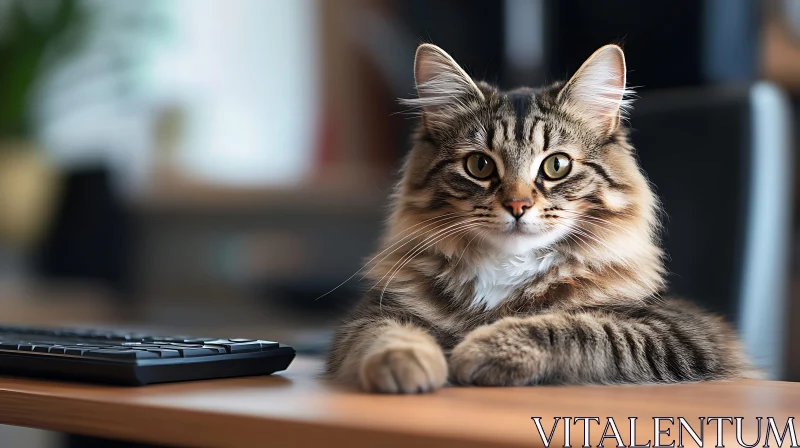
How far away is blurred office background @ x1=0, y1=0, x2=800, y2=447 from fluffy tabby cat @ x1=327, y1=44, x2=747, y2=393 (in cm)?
156

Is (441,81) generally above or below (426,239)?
above

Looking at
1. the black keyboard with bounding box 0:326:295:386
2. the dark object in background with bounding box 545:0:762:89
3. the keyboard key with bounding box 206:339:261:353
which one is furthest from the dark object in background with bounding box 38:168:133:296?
the keyboard key with bounding box 206:339:261:353

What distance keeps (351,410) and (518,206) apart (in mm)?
392

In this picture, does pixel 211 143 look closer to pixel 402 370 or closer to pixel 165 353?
pixel 165 353

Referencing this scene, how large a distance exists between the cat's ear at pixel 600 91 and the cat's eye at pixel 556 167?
0.25 feet

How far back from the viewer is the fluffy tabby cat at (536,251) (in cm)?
100

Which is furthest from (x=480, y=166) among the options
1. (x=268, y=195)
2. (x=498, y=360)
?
(x=268, y=195)

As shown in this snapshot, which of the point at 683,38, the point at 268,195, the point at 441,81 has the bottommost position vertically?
the point at 268,195

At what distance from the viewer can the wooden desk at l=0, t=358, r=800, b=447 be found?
2.22ft

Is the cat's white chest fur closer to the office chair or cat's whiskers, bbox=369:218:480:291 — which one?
cat's whiskers, bbox=369:218:480:291

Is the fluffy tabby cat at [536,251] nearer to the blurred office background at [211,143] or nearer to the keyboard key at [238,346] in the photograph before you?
the keyboard key at [238,346]

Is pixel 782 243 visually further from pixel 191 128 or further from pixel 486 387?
pixel 191 128

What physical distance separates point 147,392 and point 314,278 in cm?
313

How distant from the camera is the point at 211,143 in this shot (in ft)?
15.9
